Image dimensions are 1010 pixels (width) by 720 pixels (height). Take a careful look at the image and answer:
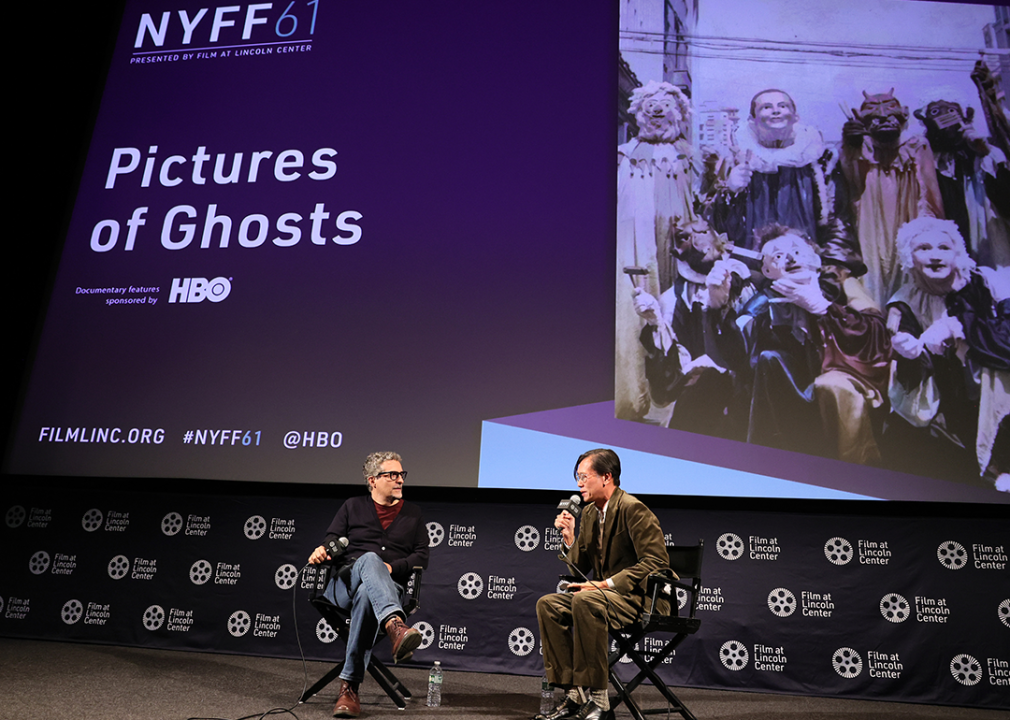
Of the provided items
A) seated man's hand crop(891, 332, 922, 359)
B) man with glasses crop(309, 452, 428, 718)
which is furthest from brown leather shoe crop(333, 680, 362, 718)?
seated man's hand crop(891, 332, 922, 359)

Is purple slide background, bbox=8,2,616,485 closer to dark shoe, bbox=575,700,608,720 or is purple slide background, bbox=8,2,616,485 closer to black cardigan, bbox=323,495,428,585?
black cardigan, bbox=323,495,428,585

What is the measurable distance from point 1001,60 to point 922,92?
41 centimetres

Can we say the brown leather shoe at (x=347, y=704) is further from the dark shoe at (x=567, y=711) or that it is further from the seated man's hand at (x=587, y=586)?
the seated man's hand at (x=587, y=586)

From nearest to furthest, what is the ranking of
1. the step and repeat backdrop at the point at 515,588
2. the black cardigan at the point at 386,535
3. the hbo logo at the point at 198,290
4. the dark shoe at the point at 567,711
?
the dark shoe at the point at 567,711 → the black cardigan at the point at 386,535 → the step and repeat backdrop at the point at 515,588 → the hbo logo at the point at 198,290

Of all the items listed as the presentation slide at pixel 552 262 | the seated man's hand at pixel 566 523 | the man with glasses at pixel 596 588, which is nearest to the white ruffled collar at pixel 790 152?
the presentation slide at pixel 552 262

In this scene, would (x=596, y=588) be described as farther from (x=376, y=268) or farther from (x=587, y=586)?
(x=376, y=268)

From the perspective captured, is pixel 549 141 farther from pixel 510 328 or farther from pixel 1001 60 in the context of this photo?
pixel 1001 60

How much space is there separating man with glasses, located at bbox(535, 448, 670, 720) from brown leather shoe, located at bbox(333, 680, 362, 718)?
619mm

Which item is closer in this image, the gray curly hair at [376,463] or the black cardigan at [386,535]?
the black cardigan at [386,535]

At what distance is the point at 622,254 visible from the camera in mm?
4070

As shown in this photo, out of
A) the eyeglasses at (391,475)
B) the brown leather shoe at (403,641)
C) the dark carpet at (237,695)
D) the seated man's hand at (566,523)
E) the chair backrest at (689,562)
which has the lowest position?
the dark carpet at (237,695)

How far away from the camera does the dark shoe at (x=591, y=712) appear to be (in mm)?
2439

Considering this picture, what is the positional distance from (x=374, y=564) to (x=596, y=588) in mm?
834

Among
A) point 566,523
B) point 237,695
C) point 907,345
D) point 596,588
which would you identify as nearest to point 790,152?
point 907,345
